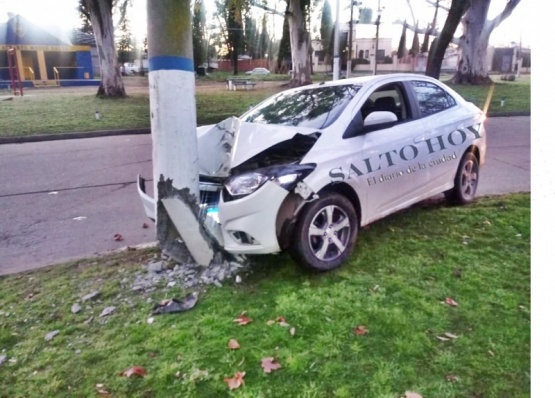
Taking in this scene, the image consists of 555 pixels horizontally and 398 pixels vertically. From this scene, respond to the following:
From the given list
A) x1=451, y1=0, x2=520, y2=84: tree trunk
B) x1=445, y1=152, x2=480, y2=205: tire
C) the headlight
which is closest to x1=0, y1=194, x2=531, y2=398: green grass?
the headlight

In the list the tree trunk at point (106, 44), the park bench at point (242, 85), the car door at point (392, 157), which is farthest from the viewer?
the park bench at point (242, 85)

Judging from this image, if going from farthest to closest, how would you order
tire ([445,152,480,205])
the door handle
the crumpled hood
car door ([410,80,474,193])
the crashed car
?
1. tire ([445,152,480,205])
2. car door ([410,80,474,193])
3. the door handle
4. the crumpled hood
5. the crashed car

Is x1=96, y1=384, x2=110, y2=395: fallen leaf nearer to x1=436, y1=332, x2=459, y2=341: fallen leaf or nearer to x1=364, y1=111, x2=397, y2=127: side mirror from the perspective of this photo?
x1=436, y1=332, x2=459, y2=341: fallen leaf

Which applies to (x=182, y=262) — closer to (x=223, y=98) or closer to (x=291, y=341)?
(x=291, y=341)

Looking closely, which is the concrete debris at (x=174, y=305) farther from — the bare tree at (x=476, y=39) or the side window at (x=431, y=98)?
the bare tree at (x=476, y=39)

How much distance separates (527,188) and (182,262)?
5.28m

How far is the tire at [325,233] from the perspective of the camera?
376 centimetres

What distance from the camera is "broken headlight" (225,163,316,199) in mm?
3652

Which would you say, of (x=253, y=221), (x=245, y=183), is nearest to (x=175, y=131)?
(x=245, y=183)

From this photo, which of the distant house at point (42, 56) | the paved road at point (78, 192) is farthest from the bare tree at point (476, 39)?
the distant house at point (42, 56)

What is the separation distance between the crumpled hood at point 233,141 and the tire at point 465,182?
7.68ft

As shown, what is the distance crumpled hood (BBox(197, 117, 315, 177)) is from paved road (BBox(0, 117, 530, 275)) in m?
1.25

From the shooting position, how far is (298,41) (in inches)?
836
